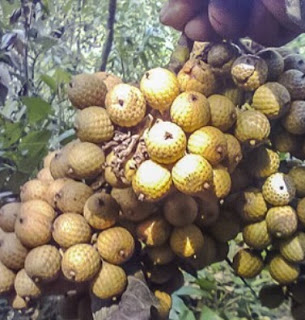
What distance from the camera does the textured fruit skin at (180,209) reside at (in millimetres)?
835

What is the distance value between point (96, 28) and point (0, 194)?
2023 mm

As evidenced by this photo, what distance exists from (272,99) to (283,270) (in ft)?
0.97

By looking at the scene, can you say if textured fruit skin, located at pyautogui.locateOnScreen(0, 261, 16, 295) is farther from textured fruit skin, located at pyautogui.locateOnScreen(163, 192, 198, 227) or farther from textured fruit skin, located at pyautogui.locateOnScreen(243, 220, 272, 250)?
textured fruit skin, located at pyautogui.locateOnScreen(243, 220, 272, 250)

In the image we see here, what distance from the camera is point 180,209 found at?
84 centimetres

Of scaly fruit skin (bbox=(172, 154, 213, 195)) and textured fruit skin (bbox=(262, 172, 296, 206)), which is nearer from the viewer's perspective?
scaly fruit skin (bbox=(172, 154, 213, 195))

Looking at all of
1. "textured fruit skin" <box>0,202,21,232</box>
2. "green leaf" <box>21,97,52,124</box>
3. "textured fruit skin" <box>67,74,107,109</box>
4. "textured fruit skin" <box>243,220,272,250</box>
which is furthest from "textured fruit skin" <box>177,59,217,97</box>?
"green leaf" <box>21,97,52,124</box>

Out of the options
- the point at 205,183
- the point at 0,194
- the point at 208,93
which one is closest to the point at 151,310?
the point at 205,183

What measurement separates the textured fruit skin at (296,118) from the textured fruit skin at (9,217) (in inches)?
18.6

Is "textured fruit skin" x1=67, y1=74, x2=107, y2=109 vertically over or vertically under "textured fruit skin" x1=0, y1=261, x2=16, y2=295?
over

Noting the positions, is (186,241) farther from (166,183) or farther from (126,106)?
(126,106)

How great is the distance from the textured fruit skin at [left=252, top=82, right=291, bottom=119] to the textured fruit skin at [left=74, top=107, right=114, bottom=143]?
9.5 inches

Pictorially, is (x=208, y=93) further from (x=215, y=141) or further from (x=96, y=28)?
(x=96, y=28)

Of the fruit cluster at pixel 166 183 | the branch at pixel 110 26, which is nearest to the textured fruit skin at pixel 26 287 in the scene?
the fruit cluster at pixel 166 183

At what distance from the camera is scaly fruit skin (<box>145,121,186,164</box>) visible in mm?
774
